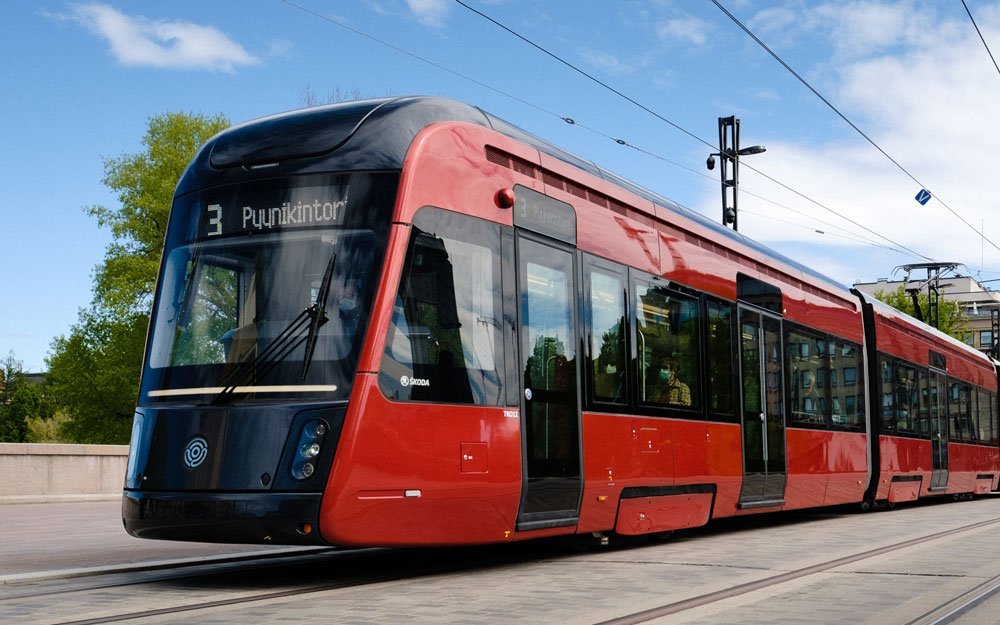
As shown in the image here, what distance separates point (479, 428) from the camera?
29.0 ft

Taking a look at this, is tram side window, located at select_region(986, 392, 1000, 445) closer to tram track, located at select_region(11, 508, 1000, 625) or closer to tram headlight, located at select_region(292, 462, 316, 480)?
tram track, located at select_region(11, 508, 1000, 625)

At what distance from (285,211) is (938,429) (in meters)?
17.7

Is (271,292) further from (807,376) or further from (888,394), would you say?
(888,394)

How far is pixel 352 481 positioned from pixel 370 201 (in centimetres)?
195

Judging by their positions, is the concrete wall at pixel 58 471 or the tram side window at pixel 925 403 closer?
the concrete wall at pixel 58 471

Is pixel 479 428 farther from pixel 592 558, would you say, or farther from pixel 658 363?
pixel 658 363

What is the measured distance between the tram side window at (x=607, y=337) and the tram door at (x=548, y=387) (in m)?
0.37

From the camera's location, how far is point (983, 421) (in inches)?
1062

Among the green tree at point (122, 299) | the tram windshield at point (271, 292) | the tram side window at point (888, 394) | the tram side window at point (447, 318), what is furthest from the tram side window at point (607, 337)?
the green tree at point (122, 299)

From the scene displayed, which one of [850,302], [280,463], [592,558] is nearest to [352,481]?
[280,463]

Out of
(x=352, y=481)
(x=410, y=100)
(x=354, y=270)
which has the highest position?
(x=410, y=100)

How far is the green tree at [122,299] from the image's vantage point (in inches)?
1816

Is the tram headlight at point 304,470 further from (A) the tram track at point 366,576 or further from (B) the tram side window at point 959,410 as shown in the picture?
(B) the tram side window at point 959,410

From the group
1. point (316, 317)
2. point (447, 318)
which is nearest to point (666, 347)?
point (447, 318)
